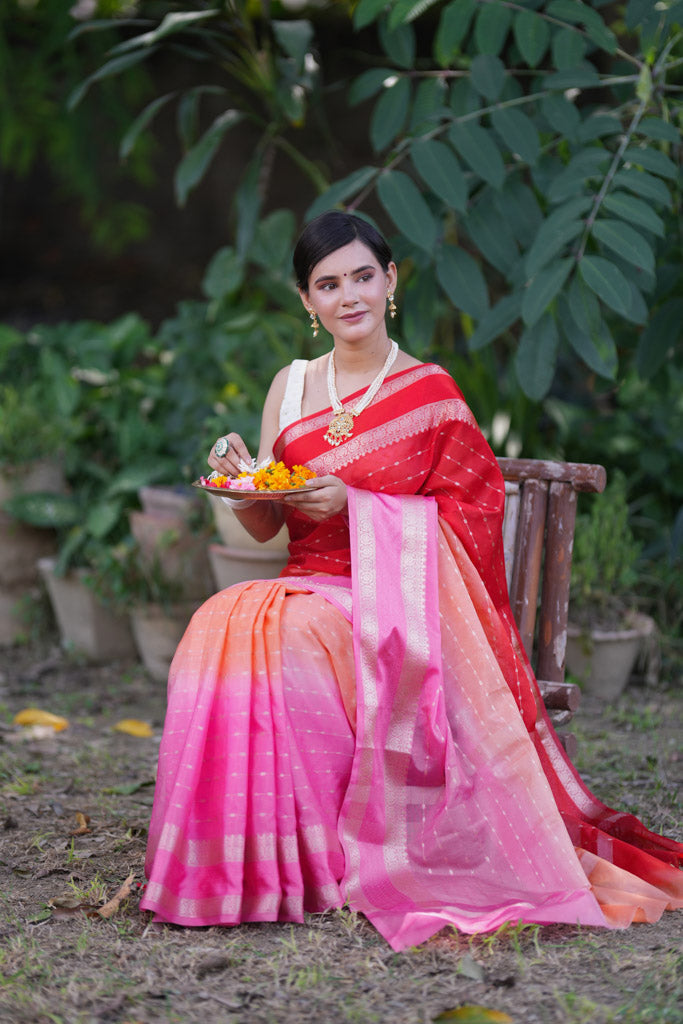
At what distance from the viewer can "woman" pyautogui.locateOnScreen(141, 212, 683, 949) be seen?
2.47 metres

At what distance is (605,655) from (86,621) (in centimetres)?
214

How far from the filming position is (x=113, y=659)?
4.89m

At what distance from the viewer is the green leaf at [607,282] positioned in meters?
3.10

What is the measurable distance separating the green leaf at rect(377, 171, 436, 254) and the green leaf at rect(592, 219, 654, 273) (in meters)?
0.49

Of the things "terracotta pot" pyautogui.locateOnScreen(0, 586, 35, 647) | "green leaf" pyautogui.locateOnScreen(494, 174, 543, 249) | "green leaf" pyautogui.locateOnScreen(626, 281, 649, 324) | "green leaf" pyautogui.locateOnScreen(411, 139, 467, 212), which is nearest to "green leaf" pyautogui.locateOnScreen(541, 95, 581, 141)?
"green leaf" pyautogui.locateOnScreen(494, 174, 543, 249)

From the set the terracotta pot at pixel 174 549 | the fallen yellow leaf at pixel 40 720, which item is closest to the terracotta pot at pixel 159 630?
the terracotta pot at pixel 174 549

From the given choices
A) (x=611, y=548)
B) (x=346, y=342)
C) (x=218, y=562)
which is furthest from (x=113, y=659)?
(x=346, y=342)

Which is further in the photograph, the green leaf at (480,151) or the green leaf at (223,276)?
the green leaf at (223,276)

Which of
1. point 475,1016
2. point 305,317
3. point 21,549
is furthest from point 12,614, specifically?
point 475,1016

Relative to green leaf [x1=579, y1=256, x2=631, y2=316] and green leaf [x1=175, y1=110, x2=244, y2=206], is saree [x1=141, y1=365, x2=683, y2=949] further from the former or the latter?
green leaf [x1=175, y1=110, x2=244, y2=206]

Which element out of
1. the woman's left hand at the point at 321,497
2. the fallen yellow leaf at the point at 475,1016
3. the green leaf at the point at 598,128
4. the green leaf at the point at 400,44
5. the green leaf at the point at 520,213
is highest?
the green leaf at the point at 400,44

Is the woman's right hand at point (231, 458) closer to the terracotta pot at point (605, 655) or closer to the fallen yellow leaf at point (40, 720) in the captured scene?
the fallen yellow leaf at point (40, 720)

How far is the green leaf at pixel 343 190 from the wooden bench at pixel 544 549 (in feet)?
3.38

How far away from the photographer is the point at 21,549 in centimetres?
497
